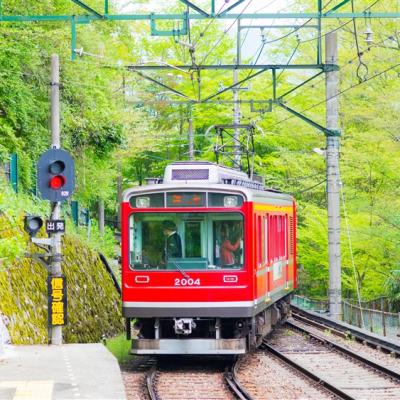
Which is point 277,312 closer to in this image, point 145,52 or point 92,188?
point 92,188

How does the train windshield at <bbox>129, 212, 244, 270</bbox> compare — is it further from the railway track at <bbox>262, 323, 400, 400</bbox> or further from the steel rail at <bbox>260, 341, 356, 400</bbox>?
the railway track at <bbox>262, 323, 400, 400</bbox>

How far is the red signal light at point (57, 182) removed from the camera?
48.0ft

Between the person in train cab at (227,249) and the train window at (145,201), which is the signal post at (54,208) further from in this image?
the person in train cab at (227,249)

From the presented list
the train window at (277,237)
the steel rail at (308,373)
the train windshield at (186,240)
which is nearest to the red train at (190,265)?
the train windshield at (186,240)

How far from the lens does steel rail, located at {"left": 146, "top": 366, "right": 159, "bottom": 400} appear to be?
40.1ft

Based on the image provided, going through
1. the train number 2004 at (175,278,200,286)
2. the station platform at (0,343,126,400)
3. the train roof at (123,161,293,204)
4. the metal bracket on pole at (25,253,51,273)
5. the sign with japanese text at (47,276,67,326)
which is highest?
the train roof at (123,161,293,204)

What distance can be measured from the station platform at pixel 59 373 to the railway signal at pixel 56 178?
2249mm

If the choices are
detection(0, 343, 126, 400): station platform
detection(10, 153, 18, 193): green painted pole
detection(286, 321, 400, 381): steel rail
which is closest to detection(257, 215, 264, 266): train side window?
detection(286, 321, 400, 381): steel rail

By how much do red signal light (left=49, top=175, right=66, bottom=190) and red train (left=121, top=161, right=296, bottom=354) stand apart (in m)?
0.99

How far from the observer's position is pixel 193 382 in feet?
45.2

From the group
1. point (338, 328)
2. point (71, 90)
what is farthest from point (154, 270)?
point (71, 90)

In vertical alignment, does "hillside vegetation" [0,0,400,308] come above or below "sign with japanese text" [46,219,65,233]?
above

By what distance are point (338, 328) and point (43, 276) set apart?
21.7ft

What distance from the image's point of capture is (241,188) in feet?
49.1
